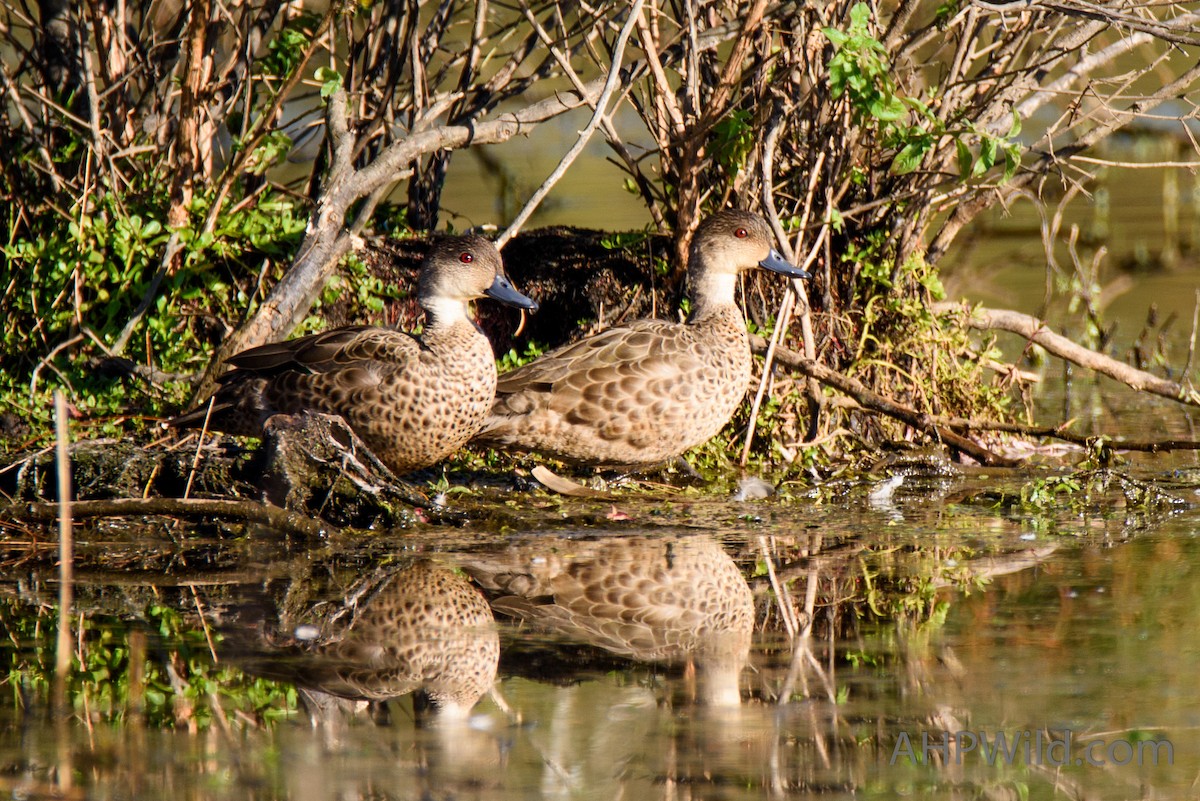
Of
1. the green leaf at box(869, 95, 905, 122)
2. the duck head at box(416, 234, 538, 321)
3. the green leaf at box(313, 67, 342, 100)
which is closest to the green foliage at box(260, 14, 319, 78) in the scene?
the green leaf at box(313, 67, 342, 100)

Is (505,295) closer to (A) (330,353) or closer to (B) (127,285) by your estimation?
(A) (330,353)

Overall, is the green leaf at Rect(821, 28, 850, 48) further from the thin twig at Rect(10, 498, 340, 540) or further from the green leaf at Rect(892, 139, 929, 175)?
the thin twig at Rect(10, 498, 340, 540)

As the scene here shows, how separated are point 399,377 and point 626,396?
0.90 meters

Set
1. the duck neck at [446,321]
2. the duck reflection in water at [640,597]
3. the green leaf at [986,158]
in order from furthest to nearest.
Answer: the duck neck at [446,321] → the green leaf at [986,158] → the duck reflection in water at [640,597]

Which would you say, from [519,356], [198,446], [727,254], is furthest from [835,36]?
[198,446]

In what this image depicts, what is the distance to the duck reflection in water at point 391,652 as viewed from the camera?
344 cm

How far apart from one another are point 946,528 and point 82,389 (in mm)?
3725

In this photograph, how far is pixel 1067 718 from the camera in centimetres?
321

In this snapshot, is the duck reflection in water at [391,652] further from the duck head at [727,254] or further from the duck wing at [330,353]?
the duck head at [727,254]

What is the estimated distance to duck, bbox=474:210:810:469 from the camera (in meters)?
5.70

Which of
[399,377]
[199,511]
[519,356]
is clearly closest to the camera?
[199,511]

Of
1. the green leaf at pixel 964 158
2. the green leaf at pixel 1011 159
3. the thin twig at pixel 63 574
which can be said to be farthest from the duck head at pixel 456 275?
the thin twig at pixel 63 574

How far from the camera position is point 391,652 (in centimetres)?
379

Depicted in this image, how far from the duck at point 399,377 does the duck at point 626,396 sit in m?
0.22
